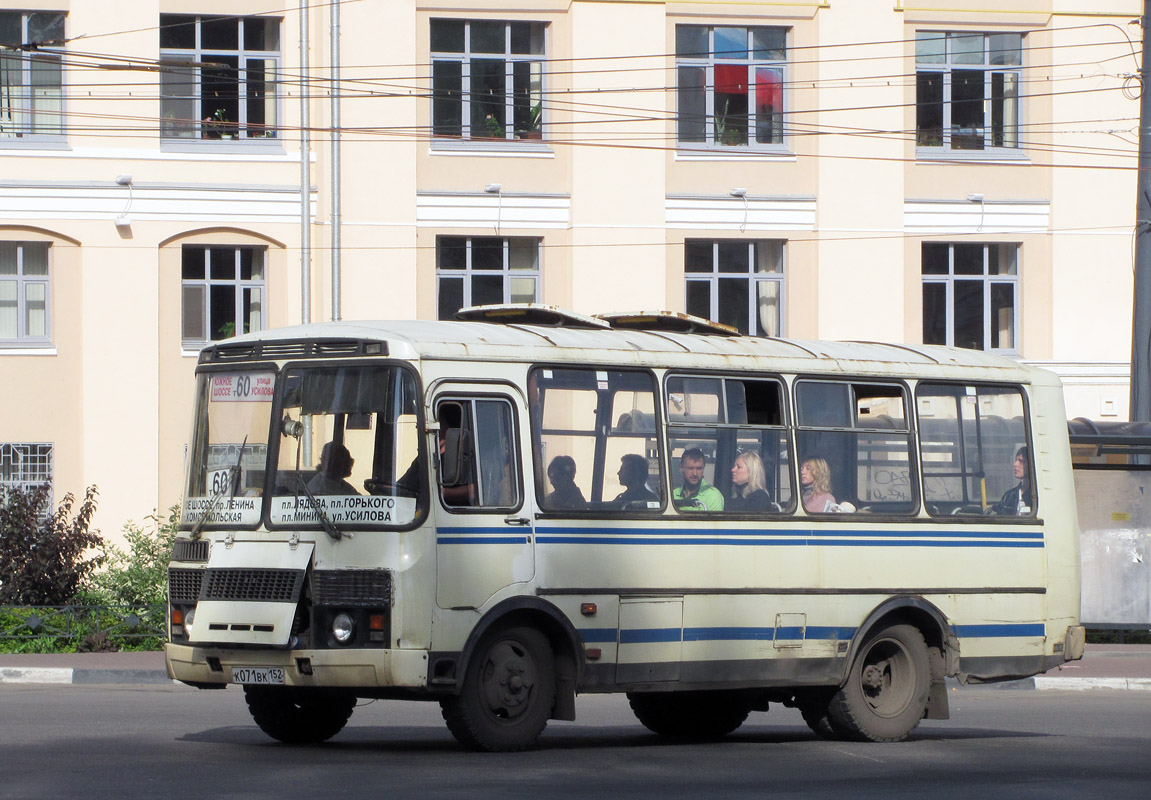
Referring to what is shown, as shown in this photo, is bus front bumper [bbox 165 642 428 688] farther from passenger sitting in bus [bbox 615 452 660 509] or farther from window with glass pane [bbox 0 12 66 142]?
window with glass pane [bbox 0 12 66 142]

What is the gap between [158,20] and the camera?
27.3 metres

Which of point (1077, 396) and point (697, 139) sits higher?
point (697, 139)

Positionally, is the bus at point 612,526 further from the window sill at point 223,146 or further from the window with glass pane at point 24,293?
A: the window with glass pane at point 24,293

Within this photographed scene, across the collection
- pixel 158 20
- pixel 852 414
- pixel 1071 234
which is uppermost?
pixel 158 20

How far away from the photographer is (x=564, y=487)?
11.3m

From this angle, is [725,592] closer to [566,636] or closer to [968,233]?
[566,636]

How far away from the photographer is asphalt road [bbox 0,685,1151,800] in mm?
9500

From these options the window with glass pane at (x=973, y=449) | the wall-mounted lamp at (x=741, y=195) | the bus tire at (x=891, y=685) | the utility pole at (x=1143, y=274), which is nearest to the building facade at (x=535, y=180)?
the wall-mounted lamp at (x=741, y=195)

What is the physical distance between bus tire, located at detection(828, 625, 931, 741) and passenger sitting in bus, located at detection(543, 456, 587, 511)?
271cm

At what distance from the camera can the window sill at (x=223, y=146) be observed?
90.0 ft

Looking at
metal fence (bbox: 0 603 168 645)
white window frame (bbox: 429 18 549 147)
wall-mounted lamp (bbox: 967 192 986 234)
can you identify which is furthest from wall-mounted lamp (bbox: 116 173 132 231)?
wall-mounted lamp (bbox: 967 192 986 234)

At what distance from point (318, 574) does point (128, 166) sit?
18.1 metres

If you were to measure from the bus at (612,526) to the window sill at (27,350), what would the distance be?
634 inches

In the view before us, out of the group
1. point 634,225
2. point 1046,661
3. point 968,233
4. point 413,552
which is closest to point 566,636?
point 413,552
